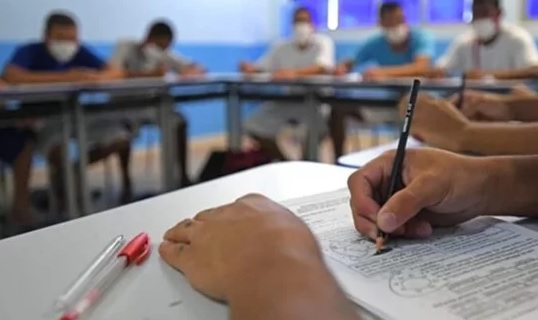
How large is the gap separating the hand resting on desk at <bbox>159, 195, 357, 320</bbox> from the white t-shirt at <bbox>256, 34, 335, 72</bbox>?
4303 mm

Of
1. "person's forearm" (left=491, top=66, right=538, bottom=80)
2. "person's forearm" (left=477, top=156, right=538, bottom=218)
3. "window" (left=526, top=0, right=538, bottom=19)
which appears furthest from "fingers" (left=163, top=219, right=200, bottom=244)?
"window" (left=526, top=0, right=538, bottom=19)

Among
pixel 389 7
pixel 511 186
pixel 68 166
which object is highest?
pixel 389 7

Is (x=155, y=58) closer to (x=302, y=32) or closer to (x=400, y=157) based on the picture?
(x=302, y=32)

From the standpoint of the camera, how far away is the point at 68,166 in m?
3.13

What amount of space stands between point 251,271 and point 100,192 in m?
3.74

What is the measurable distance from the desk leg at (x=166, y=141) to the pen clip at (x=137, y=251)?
3.05m

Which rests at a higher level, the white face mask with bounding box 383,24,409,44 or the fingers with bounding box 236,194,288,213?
the white face mask with bounding box 383,24,409,44

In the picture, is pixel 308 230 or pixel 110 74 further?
pixel 110 74

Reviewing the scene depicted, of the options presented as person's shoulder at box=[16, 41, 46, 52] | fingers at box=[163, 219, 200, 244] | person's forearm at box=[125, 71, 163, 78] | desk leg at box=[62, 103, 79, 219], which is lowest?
desk leg at box=[62, 103, 79, 219]

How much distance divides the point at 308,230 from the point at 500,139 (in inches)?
26.7

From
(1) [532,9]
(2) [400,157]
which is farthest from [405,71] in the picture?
(2) [400,157]

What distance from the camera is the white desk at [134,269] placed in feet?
1.72

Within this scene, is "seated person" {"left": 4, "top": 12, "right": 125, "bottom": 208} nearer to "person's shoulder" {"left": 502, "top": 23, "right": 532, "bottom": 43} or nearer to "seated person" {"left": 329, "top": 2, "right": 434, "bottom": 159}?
"seated person" {"left": 329, "top": 2, "right": 434, "bottom": 159}

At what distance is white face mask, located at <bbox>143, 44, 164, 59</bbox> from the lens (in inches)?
175
